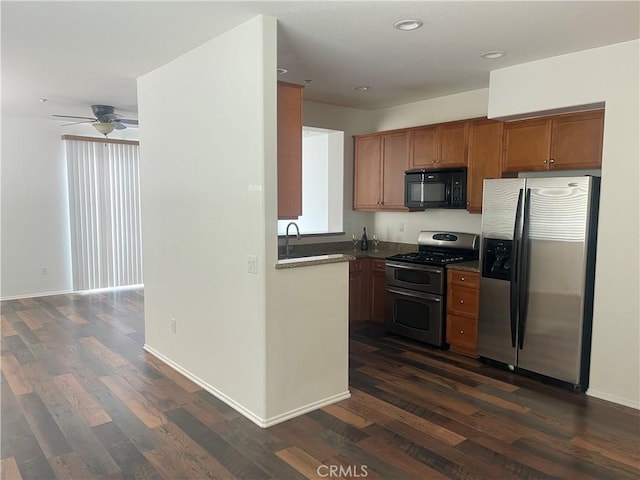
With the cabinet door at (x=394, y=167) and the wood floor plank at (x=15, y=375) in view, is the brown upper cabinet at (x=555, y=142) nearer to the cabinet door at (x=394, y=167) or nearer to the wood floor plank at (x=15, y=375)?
the cabinet door at (x=394, y=167)

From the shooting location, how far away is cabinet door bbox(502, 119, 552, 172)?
12.9 feet

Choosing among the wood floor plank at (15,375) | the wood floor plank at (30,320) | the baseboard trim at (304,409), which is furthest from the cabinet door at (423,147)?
the wood floor plank at (30,320)

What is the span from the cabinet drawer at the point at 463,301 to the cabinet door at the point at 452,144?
1.27 metres

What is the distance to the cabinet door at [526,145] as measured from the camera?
12.9ft

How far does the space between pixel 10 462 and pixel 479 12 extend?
375 cm

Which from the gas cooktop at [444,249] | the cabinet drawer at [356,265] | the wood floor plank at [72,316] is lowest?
the wood floor plank at [72,316]

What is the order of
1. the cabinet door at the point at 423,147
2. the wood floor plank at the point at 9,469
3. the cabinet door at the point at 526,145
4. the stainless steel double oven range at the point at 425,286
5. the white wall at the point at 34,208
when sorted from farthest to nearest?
the white wall at the point at 34,208 < the cabinet door at the point at 423,147 < the stainless steel double oven range at the point at 425,286 < the cabinet door at the point at 526,145 < the wood floor plank at the point at 9,469

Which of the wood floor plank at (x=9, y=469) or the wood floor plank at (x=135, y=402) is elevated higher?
the wood floor plank at (x=135, y=402)

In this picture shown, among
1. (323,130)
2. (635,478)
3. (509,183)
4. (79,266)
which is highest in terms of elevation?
(323,130)

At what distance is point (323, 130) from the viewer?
574 cm

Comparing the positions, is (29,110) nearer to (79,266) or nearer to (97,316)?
(79,266)

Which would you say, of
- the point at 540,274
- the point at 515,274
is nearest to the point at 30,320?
the point at 515,274

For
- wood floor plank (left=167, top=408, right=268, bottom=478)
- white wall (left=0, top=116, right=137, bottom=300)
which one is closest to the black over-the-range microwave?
wood floor plank (left=167, top=408, right=268, bottom=478)

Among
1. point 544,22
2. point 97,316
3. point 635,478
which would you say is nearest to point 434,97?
point 544,22
